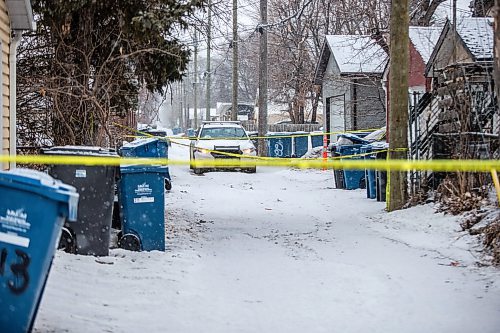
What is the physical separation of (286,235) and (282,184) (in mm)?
9491

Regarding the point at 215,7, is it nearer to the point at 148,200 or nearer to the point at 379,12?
the point at 148,200

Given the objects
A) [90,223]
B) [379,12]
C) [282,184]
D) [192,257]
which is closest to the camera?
[90,223]

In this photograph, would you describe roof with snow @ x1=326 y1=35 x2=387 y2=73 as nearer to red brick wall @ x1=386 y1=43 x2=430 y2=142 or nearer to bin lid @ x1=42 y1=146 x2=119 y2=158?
red brick wall @ x1=386 y1=43 x2=430 y2=142

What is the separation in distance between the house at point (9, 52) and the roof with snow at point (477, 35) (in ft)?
28.9

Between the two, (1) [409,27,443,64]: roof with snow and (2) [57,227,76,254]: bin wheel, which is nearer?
(2) [57,227,76,254]: bin wheel

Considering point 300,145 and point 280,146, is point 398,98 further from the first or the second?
point 300,145

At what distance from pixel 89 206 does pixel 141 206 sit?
79cm

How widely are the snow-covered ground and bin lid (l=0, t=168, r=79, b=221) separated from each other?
1.29 meters

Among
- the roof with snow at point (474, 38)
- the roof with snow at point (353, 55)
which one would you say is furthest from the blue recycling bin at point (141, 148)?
the roof with snow at point (353, 55)

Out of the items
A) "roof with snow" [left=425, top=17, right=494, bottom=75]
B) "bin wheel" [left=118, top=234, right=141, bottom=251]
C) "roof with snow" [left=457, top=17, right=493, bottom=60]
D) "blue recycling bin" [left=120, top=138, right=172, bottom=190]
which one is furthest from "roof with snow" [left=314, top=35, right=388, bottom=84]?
"bin wheel" [left=118, top=234, right=141, bottom=251]

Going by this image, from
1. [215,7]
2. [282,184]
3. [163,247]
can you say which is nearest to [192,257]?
[163,247]

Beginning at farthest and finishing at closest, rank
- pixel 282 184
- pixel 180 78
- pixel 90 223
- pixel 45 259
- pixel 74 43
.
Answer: pixel 282 184 → pixel 180 78 → pixel 74 43 → pixel 90 223 → pixel 45 259

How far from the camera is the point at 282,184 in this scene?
20047 millimetres

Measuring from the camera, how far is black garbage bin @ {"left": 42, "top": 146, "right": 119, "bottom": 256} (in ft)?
26.4
